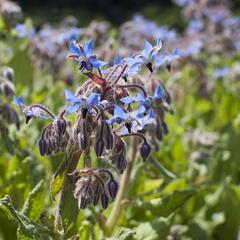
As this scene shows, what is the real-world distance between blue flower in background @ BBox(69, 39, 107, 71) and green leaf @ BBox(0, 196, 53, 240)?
0.47 m

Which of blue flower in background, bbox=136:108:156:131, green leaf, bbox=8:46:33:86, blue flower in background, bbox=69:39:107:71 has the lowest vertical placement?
blue flower in background, bbox=136:108:156:131

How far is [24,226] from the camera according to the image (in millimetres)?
2084

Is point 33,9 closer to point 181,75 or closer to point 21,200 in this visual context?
point 181,75

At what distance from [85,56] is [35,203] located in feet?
2.13

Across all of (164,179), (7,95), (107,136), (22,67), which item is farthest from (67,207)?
(22,67)

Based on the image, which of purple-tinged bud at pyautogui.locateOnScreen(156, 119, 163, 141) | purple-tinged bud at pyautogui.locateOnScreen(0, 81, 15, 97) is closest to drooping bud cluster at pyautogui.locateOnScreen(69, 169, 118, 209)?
purple-tinged bud at pyautogui.locateOnScreen(156, 119, 163, 141)

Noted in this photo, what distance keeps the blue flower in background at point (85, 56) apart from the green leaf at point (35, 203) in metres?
0.54

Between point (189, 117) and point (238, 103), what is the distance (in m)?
0.53

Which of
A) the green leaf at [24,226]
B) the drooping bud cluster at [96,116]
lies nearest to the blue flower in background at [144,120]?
the drooping bud cluster at [96,116]

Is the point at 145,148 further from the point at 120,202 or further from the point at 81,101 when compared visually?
the point at 81,101

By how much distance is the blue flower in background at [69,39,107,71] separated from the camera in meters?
2.03

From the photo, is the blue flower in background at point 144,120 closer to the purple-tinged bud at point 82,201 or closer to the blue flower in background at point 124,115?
the blue flower in background at point 124,115

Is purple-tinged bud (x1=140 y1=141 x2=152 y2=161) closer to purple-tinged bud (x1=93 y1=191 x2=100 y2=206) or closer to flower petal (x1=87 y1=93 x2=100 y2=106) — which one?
purple-tinged bud (x1=93 y1=191 x2=100 y2=206)

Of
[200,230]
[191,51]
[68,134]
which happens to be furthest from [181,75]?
[68,134]
